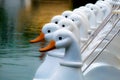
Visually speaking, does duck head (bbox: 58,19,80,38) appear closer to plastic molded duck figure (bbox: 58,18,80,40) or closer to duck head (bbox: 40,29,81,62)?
plastic molded duck figure (bbox: 58,18,80,40)

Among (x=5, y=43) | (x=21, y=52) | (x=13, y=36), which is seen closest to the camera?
(x=21, y=52)

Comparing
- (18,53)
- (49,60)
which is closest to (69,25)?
(49,60)

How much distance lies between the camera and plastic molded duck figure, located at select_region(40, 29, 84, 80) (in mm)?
4854

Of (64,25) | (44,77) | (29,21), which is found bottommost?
(29,21)

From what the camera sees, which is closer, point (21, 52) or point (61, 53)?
point (61, 53)

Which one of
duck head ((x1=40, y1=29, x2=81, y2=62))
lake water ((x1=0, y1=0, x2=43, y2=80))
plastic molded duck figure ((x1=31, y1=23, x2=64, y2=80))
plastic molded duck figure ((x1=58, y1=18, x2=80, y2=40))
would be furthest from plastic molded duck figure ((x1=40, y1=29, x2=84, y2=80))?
lake water ((x1=0, y1=0, x2=43, y2=80))

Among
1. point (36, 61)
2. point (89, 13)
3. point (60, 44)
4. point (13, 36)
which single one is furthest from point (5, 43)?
point (60, 44)

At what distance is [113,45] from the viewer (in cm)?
662

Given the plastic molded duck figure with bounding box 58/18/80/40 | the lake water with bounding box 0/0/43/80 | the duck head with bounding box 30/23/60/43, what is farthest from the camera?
the lake water with bounding box 0/0/43/80

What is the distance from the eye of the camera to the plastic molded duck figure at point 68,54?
4.85 m

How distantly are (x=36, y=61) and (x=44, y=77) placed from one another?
3.96 metres

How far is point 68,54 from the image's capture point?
4.95m

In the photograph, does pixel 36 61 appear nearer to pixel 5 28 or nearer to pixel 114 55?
pixel 114 55

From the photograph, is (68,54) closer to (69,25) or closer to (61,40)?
(61,40)
